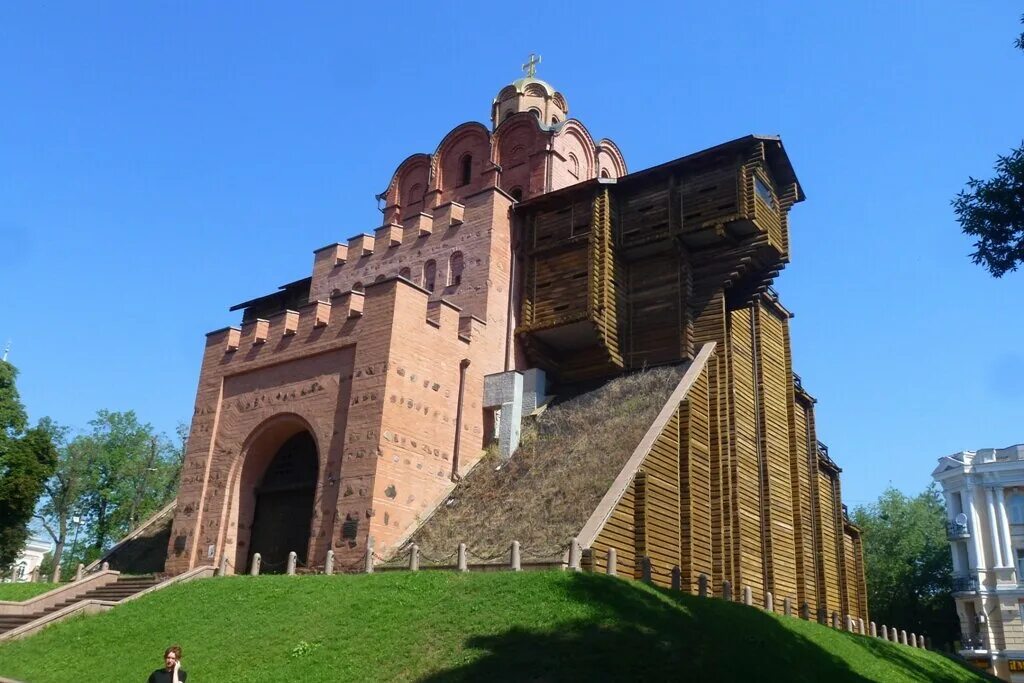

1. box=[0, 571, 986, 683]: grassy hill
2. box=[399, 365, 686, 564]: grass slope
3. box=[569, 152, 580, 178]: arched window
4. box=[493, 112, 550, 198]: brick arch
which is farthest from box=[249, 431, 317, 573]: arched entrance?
box=[569, 152, 580, 178]: arched window

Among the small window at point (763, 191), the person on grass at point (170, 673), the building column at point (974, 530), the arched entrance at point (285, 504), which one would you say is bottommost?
the person on grass at point (170, 673)

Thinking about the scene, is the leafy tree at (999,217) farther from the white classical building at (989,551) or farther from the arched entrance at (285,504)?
the white classical building at (989,551)

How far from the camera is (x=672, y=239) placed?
74.2ft

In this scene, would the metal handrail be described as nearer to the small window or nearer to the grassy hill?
the small window

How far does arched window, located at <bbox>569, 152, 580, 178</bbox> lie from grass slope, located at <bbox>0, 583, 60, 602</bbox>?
18.9 metres

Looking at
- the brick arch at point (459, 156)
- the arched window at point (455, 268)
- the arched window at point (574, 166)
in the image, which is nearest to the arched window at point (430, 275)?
the arched window at point (455, 268)

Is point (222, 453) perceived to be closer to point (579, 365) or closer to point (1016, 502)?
point (579, 365)

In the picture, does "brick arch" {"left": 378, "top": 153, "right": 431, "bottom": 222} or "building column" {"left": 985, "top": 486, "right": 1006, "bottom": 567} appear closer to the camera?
"brick arch" {"left": 378, "top": 153, "right": 431, "bottom": 222}

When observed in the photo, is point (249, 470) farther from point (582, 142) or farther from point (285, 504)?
point (582, 142)

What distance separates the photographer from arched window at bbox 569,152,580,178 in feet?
96.3

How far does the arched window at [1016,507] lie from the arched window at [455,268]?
29.6 m

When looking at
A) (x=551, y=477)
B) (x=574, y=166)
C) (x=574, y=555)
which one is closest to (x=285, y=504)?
(x=551, y=477)

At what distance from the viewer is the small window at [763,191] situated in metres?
22.3

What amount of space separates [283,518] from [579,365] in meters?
8.42
